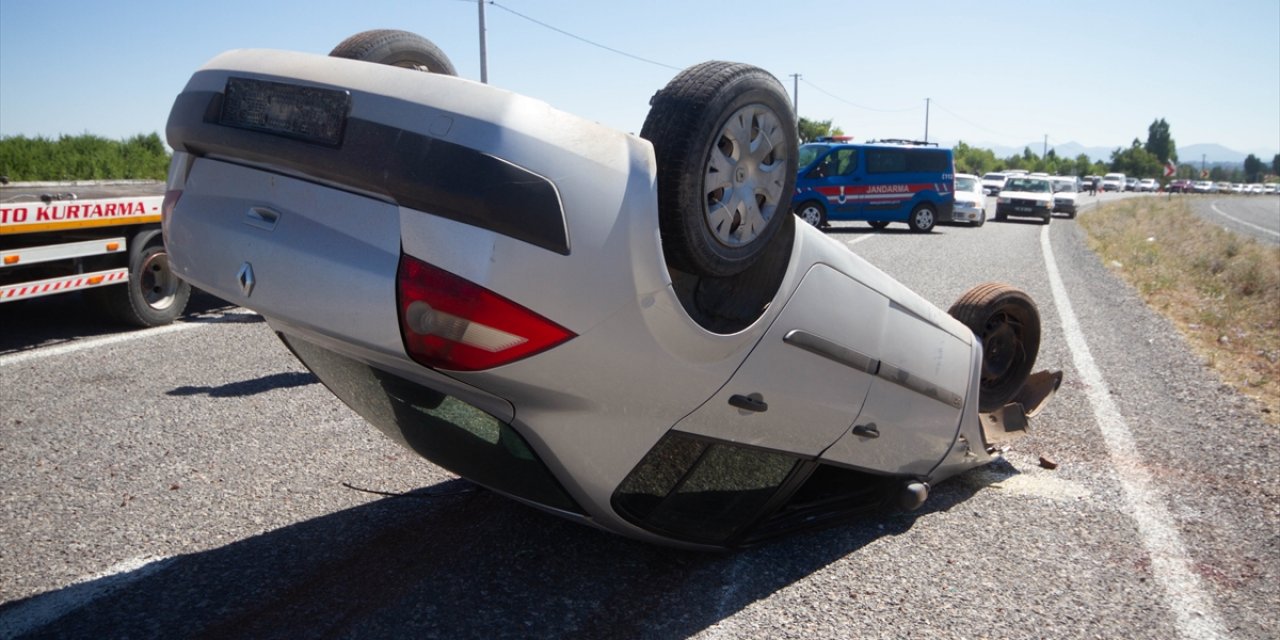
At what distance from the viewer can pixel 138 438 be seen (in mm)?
5121

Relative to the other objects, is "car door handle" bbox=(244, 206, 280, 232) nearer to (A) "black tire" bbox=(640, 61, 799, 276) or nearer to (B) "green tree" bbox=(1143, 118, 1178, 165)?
(A) "black tire" bbox=(640, 61, 799, 276)

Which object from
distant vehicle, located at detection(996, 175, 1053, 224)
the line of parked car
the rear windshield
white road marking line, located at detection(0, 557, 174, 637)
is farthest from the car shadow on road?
the line of parked car

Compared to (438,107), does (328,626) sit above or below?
below

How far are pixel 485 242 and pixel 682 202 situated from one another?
24.9 inches

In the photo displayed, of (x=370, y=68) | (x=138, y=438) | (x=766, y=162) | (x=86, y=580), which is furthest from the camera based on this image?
(x=138, y=438)

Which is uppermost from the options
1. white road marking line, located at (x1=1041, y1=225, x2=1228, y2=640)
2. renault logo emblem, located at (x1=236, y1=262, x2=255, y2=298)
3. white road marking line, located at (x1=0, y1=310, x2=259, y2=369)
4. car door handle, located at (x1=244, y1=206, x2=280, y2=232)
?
car door handle, located at (x1=244, y1=206, x2=280, y2=232)

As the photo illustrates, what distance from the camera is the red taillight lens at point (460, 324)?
2.35 meters

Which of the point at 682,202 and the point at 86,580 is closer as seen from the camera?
the point at 682,202

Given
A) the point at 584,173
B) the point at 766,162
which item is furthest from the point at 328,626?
the point at 766,162

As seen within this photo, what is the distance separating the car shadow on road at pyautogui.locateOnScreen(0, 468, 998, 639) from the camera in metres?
3.13

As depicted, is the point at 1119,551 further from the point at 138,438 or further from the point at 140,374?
the point at 140,374

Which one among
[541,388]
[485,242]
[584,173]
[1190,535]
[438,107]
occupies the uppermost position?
[438,107]

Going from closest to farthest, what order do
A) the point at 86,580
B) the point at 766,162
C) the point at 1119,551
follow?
the point at 766,162 → the point at 86,580 → the point at 1119,551

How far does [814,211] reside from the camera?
76.8ft
